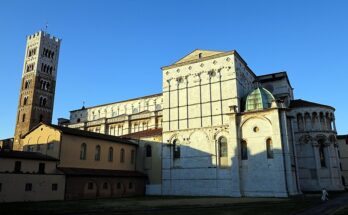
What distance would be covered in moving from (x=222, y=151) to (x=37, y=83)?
5489cm

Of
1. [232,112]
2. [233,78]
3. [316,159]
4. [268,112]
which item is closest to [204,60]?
[233,78]

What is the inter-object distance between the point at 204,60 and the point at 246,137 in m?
13.1

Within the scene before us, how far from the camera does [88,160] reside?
124 ft

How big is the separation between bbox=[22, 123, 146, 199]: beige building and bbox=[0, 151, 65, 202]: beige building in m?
1.24

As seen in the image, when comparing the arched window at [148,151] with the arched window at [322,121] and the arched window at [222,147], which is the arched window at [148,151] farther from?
the arched window at [322,121]

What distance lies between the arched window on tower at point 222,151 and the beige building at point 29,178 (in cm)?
1935

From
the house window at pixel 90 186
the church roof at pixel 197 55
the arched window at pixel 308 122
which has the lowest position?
the house window at pixel 90 186

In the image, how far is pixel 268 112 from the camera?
36.6 metres

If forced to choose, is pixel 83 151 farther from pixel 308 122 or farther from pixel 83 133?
pixel 308 122

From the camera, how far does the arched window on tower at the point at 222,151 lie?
38750 millimetres

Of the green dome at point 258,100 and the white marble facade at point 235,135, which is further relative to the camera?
the green dome at point 258,100

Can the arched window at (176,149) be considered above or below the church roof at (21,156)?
→ above

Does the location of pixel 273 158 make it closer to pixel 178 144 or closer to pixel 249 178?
pixel 249 178

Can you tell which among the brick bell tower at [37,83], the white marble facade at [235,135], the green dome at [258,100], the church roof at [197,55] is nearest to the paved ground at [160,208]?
the white marble facade at [235,135]
